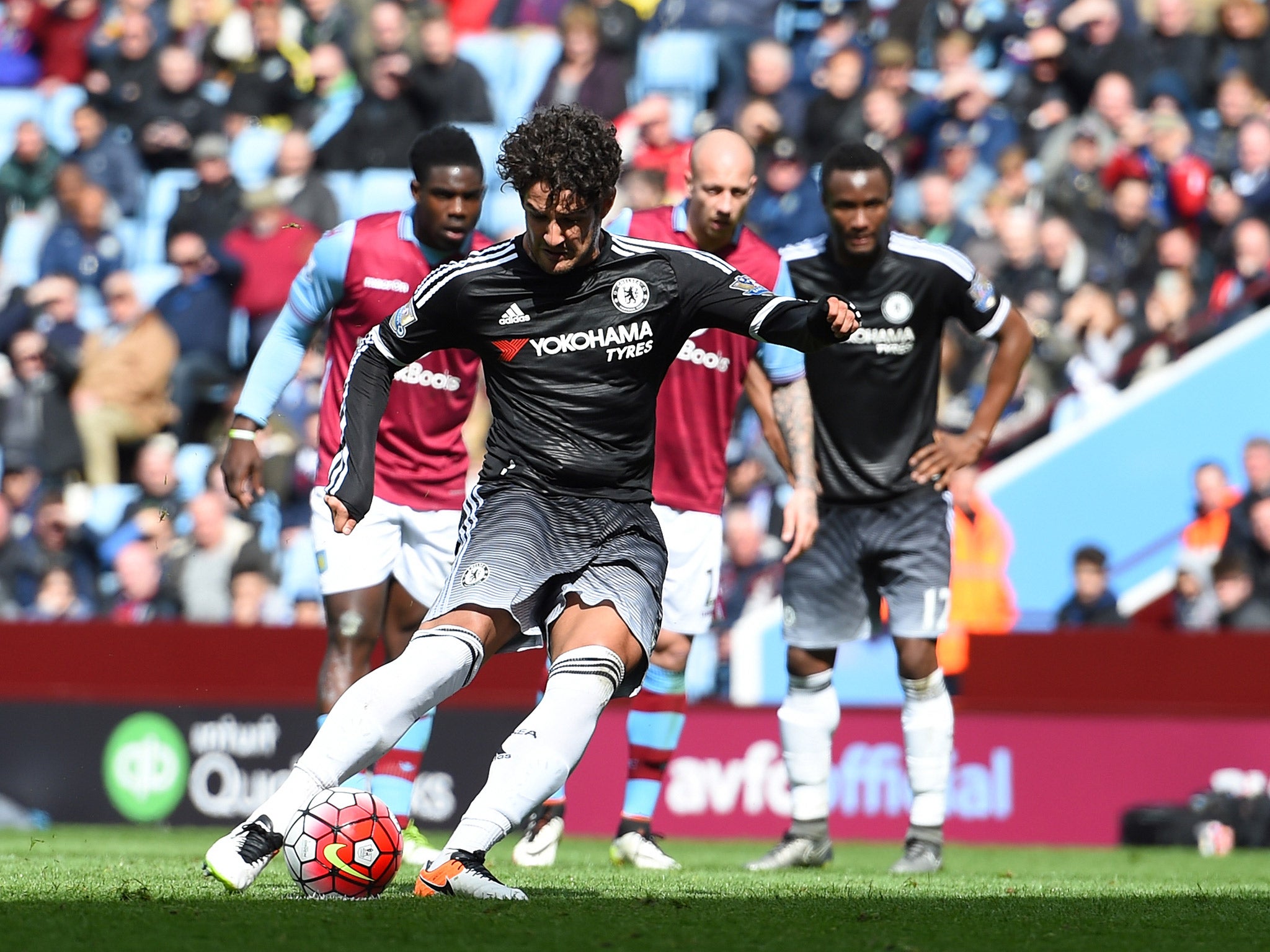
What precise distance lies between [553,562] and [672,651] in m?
2.33

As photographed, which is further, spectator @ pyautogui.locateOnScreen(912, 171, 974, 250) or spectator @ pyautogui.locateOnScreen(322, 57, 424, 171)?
spectator @ pyautogui.locateOnScreen(322, 57, 424, 171)

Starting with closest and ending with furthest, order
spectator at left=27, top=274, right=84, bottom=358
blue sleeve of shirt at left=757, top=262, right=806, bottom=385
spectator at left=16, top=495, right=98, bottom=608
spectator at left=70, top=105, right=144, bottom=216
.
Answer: blue sleeve of shirt at left=757, top=262, right=806, bottom=385 → spectator at left=16, top=495, right=98, bottom=608 → spectator at left=27, top=274, right=84, bottom=358 → spectator at left=70, top=105, right=144, bottom=216

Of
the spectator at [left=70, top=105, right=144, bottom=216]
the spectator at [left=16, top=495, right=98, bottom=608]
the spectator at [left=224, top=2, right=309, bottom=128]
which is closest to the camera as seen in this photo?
the spectator at [left=16, top=495, right=98, bottom=608]

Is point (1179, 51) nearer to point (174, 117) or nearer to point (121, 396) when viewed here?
point (174, 117)

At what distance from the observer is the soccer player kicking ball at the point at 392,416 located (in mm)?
7590

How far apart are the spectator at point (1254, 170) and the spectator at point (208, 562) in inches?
301

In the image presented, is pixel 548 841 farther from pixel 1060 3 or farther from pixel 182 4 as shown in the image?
pixel 182 4

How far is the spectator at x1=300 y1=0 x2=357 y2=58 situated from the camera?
16969mm

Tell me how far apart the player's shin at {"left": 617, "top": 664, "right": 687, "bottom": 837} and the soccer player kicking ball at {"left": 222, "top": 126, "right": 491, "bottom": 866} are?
86 cm

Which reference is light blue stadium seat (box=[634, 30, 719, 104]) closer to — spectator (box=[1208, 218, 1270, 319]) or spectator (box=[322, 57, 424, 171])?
spectator (box=[322, 57, 424, 171])

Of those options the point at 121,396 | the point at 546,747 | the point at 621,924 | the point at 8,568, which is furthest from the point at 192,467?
the point at 621,924

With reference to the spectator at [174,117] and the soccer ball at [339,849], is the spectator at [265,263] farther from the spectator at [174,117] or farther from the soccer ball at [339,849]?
the soccer ball at [339,849]

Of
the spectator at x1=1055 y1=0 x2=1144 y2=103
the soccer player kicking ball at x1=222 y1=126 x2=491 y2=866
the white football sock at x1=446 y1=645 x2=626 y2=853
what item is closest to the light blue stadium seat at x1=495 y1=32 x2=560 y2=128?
the spectator at x1=1055 y1=0 x2=1144 y2=103

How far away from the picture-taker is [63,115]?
1716 cm
